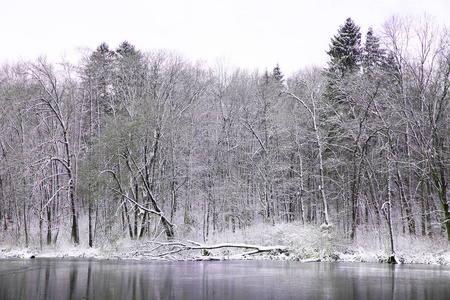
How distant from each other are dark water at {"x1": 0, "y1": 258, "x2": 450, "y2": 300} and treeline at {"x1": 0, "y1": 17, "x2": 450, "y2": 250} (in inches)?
359

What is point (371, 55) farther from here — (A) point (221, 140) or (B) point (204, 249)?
(B) point (204, 249)

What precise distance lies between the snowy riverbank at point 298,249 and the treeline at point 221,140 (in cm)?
105

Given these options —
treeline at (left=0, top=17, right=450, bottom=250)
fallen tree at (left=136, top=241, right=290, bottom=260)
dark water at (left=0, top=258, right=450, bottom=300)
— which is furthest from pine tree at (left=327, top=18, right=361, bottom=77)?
dark water at (left=0, top=258, right=450, bottom=300)

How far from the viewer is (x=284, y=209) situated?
42750mm

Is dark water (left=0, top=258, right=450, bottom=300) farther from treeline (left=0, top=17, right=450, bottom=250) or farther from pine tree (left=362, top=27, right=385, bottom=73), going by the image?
pine tree (left=362, top=27, right=385, bottom=73)

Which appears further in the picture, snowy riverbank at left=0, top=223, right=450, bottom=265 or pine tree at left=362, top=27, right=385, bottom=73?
pine tree at left=362, top=27, right=385, bottom=73

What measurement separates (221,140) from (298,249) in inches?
533

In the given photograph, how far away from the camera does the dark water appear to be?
12586 millimetres

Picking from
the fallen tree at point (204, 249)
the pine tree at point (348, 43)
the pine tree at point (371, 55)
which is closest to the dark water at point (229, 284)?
the fallen tree at point (204, 249)

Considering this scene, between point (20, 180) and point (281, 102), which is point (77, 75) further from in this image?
point (281, 102)

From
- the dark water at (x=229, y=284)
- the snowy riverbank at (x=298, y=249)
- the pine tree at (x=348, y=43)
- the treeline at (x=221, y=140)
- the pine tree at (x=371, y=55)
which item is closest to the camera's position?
the dark water at (x=229, y=284)

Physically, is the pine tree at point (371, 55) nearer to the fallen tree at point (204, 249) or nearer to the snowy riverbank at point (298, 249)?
the snowy riverbank at point (298, 249)

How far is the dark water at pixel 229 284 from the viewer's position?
12.6m

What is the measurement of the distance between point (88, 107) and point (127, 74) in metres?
7.03
